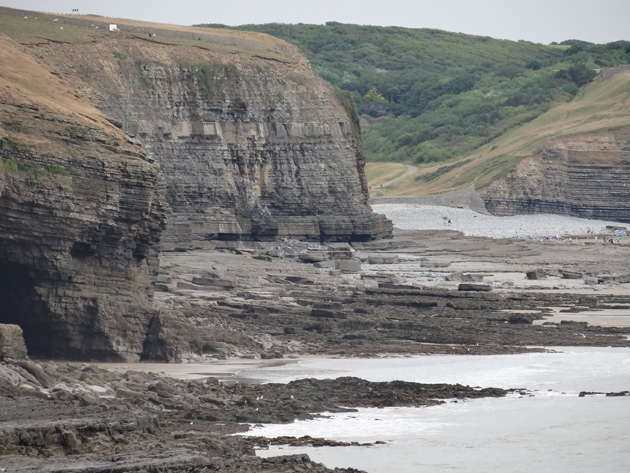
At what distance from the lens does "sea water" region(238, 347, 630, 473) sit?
18672 millimetres

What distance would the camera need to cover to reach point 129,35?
61.9 meters

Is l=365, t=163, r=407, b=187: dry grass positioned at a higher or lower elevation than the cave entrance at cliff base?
higher

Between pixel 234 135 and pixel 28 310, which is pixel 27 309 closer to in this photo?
pixel 28 310

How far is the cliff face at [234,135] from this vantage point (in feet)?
189

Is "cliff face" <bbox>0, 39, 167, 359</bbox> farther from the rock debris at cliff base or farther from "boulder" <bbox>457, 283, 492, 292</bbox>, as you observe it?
the rock debris at cliff base

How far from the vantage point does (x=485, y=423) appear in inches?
850

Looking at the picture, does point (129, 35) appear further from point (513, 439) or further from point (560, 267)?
point (513, 439)

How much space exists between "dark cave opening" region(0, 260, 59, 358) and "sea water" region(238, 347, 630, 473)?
16.4 ft

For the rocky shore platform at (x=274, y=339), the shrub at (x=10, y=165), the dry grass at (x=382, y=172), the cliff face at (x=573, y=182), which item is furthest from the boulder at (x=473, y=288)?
the dry grass at (x=382, y=172)

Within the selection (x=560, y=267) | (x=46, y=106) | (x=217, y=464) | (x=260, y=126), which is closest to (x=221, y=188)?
(x=260, y=126)

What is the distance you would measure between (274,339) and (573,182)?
74642 millimetres

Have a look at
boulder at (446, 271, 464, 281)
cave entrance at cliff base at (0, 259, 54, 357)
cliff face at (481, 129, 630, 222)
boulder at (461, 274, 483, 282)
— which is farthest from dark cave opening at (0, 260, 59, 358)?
cliff face at (481, 129, 630, 222)

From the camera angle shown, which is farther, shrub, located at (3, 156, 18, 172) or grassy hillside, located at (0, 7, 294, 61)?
grassy hillside, located at (0, 7, 294, 61)

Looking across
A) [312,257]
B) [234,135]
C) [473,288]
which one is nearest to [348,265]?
[312,257]
